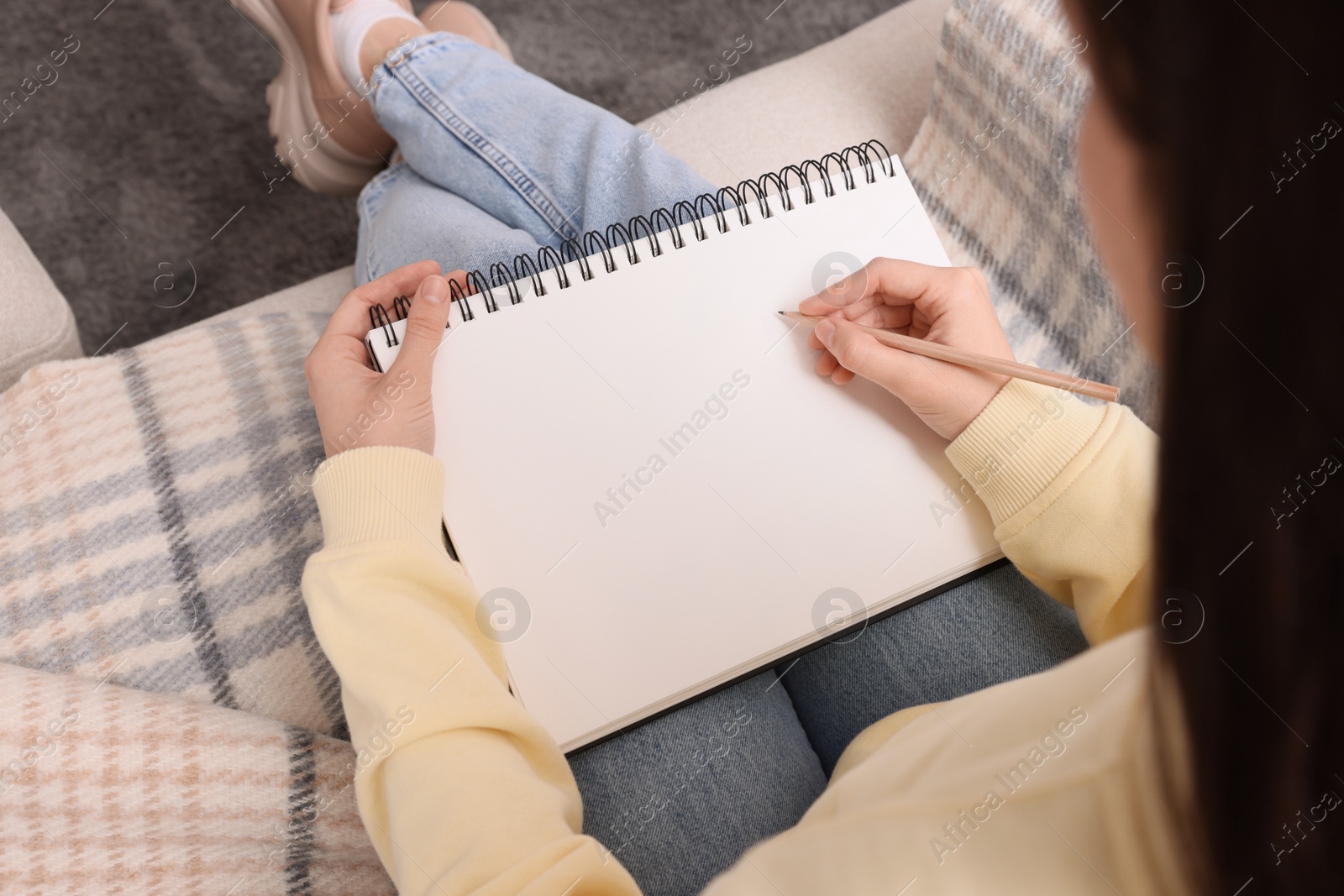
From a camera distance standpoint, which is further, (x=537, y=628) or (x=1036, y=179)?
(x=1036, y=179)

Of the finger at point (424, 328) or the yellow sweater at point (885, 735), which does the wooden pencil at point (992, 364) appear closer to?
the yellow sweater at point (885, 735)

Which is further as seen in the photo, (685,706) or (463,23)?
(463,23)

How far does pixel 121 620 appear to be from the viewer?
2.12 feet

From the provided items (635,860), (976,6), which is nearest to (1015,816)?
(635,860)

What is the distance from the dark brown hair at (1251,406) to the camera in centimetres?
22

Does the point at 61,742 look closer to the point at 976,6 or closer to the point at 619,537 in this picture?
the point at 619,537

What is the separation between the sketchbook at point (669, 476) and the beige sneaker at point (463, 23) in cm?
63

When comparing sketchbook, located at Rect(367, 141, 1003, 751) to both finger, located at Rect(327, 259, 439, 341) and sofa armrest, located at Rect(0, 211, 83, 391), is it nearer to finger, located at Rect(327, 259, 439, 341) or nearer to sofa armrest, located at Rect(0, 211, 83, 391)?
finger, located at Rect(327, 259, 439, 341)

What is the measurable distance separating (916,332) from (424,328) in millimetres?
388

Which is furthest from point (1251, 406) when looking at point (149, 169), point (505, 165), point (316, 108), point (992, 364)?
point (149, 169)

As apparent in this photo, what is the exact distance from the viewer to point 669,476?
0.61m

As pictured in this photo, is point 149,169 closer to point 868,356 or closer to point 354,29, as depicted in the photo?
point 354,29

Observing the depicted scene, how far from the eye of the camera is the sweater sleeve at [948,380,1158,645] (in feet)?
1.89

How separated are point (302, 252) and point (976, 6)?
93 centimetres
